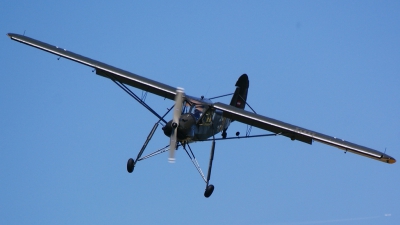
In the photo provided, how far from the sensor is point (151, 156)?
93.9 ft

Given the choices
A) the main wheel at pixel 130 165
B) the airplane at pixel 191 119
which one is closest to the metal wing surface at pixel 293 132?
the airplane at pixel 191 119

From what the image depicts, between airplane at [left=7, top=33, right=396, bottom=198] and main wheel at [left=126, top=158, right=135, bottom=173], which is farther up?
airplane at [left=7, top=33, right=396, bottom=198]

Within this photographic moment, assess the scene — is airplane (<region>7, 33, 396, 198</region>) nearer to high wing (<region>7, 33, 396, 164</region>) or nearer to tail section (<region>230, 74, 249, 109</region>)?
high wing (<region>7, 33, 396, 164</region>)

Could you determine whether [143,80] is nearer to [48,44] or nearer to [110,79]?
[110,79]

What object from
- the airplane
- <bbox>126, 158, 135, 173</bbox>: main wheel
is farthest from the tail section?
<bbox>126, 158, 135, 173</bbox>: main wheel

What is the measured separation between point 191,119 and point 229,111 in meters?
1.44

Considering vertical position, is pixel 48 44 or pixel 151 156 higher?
pixel 48 44

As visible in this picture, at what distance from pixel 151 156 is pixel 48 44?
18.3ft

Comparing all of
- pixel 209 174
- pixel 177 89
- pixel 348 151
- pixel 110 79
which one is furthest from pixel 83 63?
pixel 348 151

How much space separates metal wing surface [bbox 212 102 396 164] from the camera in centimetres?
2808

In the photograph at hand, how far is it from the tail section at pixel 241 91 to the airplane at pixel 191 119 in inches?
182

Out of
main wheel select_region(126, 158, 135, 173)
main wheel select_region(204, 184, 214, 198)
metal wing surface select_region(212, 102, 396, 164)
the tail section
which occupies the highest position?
the tail section

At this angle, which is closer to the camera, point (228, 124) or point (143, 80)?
point (143, 80)

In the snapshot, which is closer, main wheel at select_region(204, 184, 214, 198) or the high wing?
the high wing
